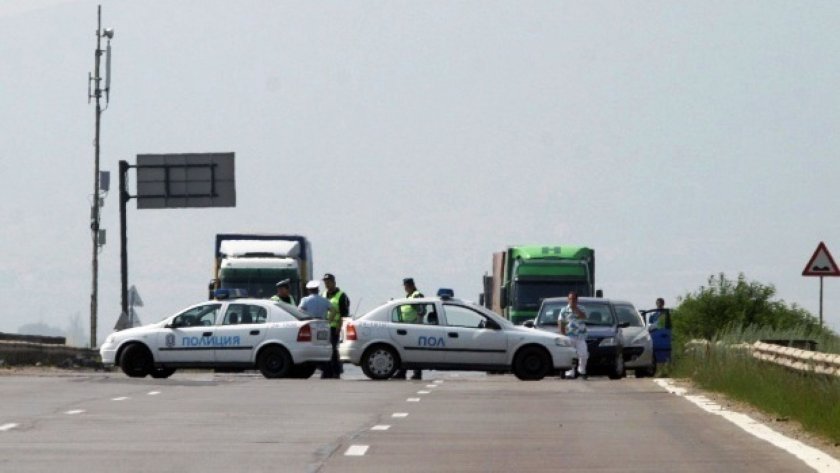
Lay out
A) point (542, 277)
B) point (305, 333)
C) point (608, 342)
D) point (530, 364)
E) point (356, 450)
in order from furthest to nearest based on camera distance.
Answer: point (542, 277) < point (608, 342) < point (530, 364) < point (305, 333) < point (356, 450)

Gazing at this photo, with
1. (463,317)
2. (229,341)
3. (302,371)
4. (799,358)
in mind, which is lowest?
(799,358)

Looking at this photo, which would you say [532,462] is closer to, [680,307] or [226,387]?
[226,387]

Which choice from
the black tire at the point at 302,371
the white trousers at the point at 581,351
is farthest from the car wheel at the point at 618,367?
the black tire at the point at 302,371

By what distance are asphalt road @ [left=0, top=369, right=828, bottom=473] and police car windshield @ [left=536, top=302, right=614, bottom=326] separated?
33.4 ft

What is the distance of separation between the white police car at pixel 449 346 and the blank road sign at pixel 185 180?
29.9 m

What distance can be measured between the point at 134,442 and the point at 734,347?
60.3ft

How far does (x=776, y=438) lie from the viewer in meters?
18.7

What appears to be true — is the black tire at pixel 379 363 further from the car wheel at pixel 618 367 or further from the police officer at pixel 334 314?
the car wheel at pixel 618 367

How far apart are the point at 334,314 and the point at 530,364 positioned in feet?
12.9

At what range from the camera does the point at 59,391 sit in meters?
27.2

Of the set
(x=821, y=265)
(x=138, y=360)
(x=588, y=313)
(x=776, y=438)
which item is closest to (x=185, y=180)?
(x=588, y=313)

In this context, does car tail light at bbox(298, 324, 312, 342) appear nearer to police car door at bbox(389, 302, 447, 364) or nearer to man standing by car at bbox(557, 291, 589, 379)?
police car door at bbox(389, 302, 447, 364)

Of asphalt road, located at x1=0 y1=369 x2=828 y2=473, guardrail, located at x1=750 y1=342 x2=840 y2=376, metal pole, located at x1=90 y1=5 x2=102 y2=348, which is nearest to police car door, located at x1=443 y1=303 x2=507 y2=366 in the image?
guardrail, located at x1=750 y1=342 x2=840 y2=376

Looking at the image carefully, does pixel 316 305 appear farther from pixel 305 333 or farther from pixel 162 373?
pixel 162 373
